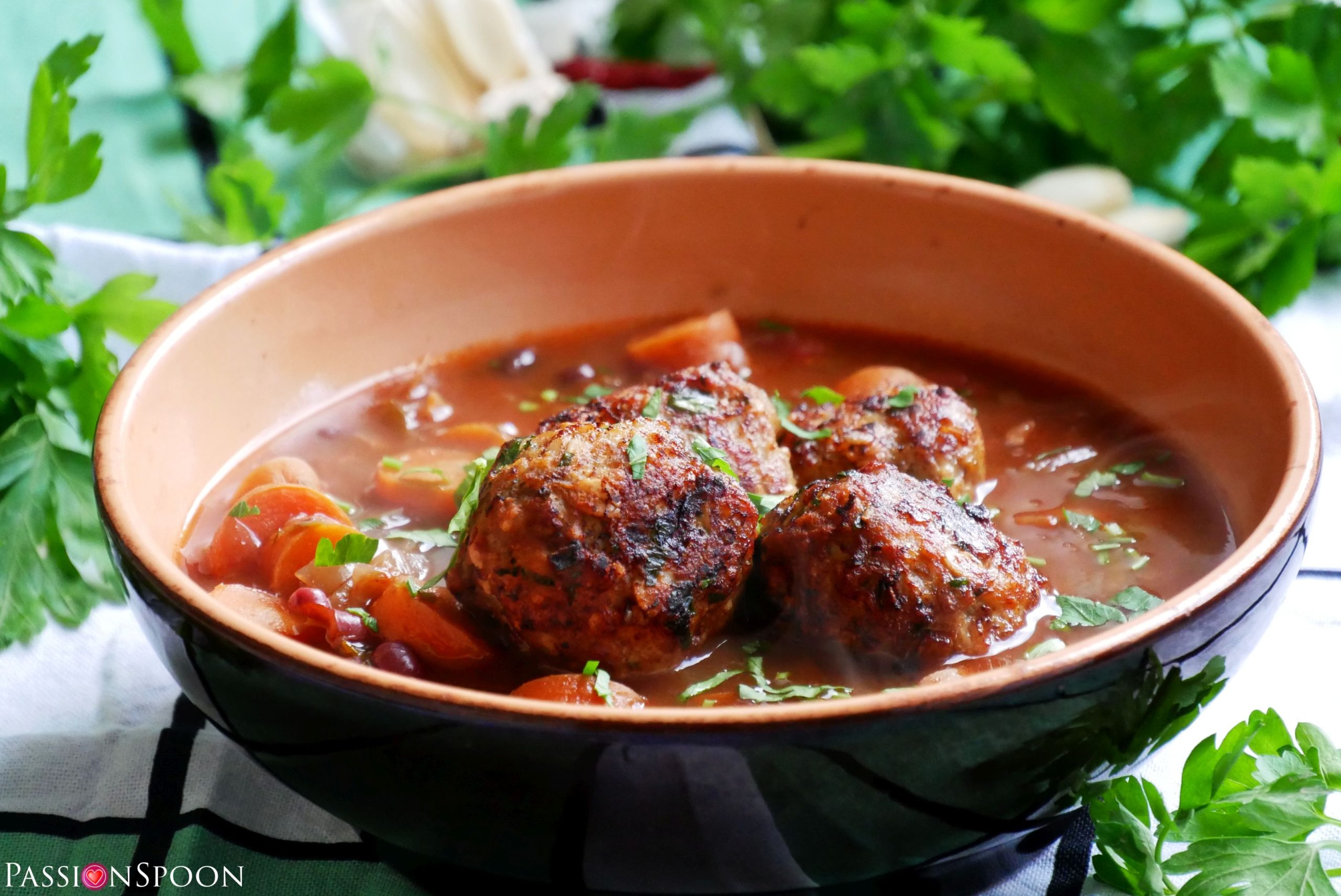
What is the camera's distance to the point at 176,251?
4324 millimetres

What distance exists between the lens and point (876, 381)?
11.8ft

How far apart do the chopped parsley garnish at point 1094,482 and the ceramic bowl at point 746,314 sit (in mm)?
209

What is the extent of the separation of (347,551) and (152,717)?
2.29 feet

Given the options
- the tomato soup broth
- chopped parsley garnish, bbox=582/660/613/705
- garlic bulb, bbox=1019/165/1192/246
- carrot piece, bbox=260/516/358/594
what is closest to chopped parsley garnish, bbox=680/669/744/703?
the tomato soup broth

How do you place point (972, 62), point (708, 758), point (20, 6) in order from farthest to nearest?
point (20, 6), point (972, 62), point (708, 758)

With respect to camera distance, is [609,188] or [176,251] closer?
[609,188]

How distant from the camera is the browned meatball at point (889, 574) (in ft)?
8.04

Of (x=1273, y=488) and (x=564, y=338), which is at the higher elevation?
(x=1273, y=488)

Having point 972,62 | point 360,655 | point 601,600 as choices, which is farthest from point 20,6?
point 601,600

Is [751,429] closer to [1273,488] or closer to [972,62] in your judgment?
[1273,488]

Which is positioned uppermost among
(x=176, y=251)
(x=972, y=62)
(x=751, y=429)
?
(x=972, y=62)

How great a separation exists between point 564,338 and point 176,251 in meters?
1.30

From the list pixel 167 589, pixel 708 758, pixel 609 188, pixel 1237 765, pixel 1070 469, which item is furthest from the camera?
pixel 609 188

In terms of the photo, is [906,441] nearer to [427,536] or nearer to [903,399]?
[903,399]
